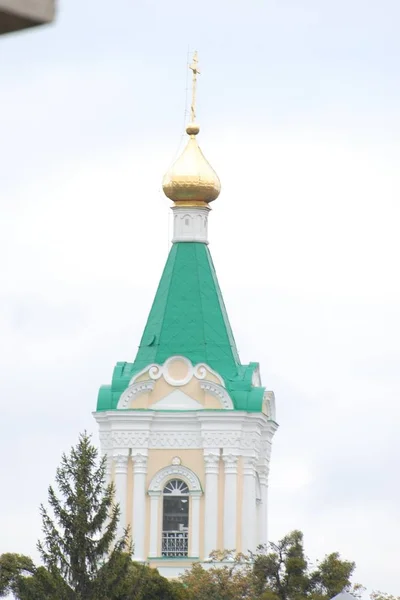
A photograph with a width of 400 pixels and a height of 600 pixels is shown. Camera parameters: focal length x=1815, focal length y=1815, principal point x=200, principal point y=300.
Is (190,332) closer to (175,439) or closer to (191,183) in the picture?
(175,439)

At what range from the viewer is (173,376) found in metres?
43.0

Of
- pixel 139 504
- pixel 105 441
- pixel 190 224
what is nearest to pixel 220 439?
pixel 139 504

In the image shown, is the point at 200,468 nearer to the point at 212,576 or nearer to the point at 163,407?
the point at 163,407

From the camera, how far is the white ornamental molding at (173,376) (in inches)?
1679

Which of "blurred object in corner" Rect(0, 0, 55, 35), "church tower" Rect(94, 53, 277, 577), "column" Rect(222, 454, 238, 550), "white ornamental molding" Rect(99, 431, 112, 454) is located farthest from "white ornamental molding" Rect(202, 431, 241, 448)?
"blurred object in corner" Rect(0, 0, 55, 35)

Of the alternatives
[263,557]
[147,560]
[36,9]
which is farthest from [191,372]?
[36,9]

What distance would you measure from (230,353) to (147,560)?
5363 mm

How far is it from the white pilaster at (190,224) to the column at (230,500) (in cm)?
542

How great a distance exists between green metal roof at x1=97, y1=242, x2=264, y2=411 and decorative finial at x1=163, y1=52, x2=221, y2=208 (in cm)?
124

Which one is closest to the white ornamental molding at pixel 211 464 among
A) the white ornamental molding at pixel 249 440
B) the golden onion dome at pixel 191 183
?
the white ornamental molding at pixel 249 440

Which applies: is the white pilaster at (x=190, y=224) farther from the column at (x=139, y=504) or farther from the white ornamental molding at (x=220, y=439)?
the column at (x=139, y=504)

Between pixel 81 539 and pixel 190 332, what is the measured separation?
42.6 feet

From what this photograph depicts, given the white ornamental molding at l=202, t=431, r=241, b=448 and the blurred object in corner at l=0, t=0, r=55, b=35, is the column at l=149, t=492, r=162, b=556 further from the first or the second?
the blurred object in corner at l=0, t=0, r=55, b=35

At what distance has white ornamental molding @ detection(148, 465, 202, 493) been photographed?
42.8 m
